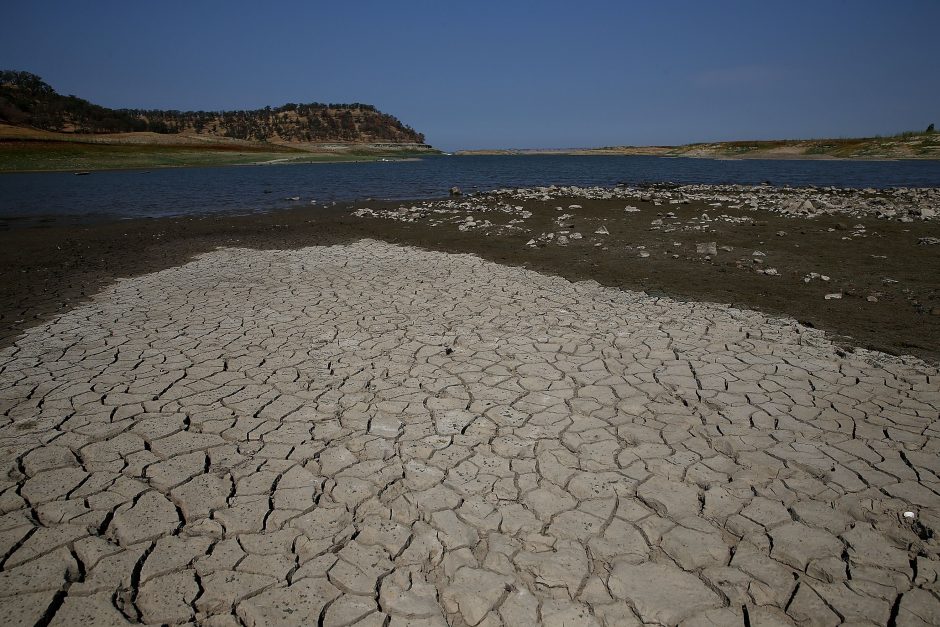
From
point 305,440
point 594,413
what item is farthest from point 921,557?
point 305,440

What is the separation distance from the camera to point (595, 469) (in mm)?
3451

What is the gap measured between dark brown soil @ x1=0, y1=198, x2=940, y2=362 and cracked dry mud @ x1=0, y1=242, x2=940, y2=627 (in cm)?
128

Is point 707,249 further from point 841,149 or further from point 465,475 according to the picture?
point 841,149

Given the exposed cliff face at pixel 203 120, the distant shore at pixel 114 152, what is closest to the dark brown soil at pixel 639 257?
the distant shore at pixel 114 152

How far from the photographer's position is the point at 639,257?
32.0ft

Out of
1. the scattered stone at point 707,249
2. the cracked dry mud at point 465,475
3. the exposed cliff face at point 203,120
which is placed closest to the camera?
the cracked dry mud at point 465,475

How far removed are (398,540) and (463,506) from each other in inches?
18.6

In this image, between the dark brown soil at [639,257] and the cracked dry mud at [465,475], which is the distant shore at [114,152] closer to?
the dark brown soil at [639,257]

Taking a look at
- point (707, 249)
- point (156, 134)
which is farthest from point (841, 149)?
point (156, 134)

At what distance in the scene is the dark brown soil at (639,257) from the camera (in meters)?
6.55

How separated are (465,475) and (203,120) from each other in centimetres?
11718

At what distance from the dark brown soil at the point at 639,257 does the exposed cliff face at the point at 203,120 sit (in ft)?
228

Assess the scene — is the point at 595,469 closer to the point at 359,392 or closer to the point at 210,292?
the point at 359,392

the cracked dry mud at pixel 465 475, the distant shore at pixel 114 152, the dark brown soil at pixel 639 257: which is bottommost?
the cracked dry mud at pixel 465 475
